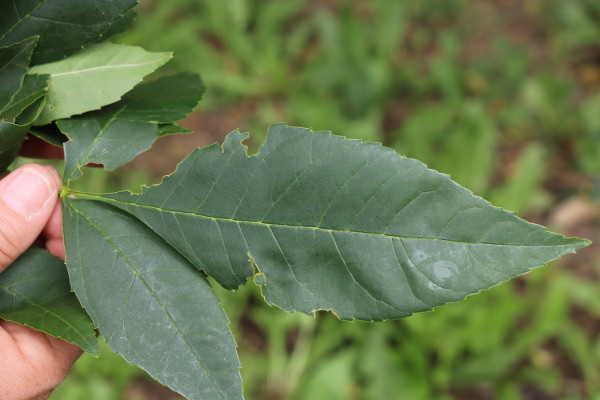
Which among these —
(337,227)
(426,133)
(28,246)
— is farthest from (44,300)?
(426,133)

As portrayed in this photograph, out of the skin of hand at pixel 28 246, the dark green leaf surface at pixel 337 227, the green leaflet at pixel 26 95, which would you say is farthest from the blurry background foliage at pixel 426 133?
the green leaflet at pixel 26 95

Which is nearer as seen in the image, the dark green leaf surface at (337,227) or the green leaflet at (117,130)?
the dark green leaf surface at (337,227)

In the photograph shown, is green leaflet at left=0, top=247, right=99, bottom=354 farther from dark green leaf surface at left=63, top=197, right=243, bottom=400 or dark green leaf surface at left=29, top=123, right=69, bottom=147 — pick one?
dark green leaf surface at left=29, top=123, right=69, bottom=147

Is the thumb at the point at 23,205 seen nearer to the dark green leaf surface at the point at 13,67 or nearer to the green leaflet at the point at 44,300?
the green leaflet at the point at 44,300

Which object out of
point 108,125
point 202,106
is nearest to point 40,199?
point 108,125

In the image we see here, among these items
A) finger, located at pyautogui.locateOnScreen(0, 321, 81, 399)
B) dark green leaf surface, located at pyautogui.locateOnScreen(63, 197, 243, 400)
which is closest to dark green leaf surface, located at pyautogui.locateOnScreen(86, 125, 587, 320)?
dark green leaf surface, located at pyautogui.locateOnScreen(63, 197, 243, 400)

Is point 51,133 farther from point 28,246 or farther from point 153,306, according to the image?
point 153,306
